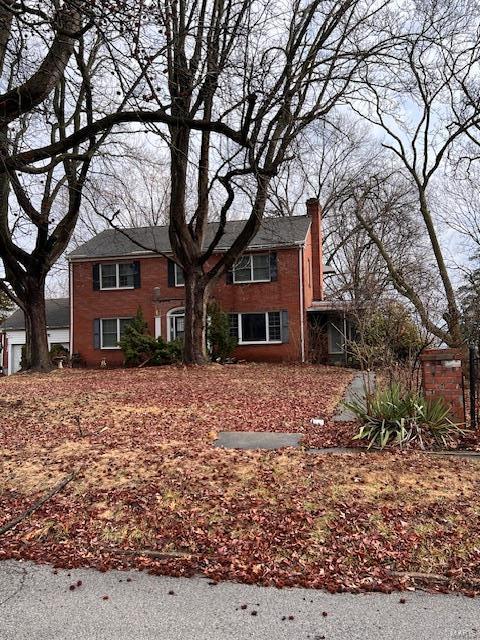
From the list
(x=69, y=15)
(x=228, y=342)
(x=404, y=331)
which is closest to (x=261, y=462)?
(x=69, y=15)

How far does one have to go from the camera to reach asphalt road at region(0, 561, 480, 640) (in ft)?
10.9

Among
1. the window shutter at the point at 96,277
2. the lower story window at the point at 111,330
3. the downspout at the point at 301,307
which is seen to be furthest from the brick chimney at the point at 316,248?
the window shutter at the point at 96,277

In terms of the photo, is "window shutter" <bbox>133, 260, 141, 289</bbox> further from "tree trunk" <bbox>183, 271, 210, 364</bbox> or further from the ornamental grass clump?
the ornamental grass clump

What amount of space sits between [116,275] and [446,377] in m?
20.0

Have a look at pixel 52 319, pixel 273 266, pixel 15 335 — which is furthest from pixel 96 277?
pixel 15 335

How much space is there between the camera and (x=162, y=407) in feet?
35.0

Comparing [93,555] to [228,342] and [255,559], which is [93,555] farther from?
[228,342]

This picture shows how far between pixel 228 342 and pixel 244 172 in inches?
341

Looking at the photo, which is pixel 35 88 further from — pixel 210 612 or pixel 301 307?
pixel 301 307

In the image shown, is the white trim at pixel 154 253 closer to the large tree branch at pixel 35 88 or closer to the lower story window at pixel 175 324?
the lower story window at pixel 175 324

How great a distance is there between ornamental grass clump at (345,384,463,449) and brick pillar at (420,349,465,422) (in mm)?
131

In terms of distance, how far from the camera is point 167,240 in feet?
86.3

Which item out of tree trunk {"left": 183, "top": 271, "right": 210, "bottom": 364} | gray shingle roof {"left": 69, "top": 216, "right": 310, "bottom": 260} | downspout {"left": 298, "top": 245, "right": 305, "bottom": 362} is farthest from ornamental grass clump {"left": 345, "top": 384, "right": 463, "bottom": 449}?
gray shingle roof {"left": 69, "top": 216, "right": 310, "bottom": 260}

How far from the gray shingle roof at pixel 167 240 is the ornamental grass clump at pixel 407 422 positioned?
15856mm
